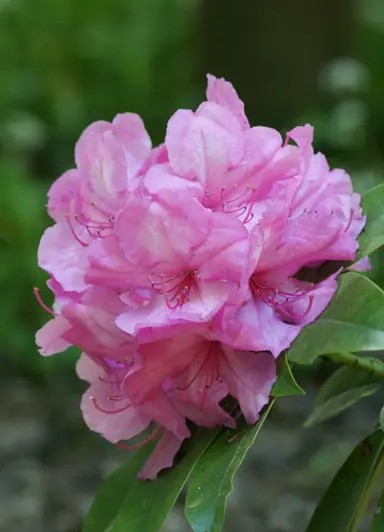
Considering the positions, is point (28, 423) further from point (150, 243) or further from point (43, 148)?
point (150, 243)

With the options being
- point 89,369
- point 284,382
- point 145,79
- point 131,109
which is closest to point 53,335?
point 89,369

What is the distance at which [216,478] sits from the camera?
17.9 inches

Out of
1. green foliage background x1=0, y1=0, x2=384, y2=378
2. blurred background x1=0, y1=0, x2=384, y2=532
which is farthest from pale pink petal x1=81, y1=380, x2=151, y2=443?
green foliage background x1=0, y1=0, x2=384, y2=378

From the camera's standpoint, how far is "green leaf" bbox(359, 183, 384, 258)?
0.51 metres

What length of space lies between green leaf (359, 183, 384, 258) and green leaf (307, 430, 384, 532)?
0.47 ft

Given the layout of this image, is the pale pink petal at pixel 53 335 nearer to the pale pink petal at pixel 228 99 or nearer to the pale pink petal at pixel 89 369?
the pale pink petal at pixel 89 369

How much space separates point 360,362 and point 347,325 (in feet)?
0.28

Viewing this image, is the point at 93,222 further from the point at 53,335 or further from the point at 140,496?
the point at 140,496

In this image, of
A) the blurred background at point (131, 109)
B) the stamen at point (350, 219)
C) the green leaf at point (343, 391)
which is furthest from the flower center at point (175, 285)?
the blurred background at point (131, 109)

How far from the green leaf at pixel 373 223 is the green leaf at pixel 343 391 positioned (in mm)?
136

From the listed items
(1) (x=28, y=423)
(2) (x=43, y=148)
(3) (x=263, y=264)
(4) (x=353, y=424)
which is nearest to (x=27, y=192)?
(1) (x=28, y=423)

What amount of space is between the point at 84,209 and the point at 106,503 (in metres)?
0.22

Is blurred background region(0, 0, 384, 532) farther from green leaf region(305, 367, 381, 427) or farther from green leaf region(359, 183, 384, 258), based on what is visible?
green leaf region(359, 183, 384, 258)

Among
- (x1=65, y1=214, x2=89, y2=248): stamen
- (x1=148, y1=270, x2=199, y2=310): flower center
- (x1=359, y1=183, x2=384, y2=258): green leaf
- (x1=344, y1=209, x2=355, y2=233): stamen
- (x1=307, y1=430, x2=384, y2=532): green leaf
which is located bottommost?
(x1=307, y1=430, x2=384, y2=532): green leaf
